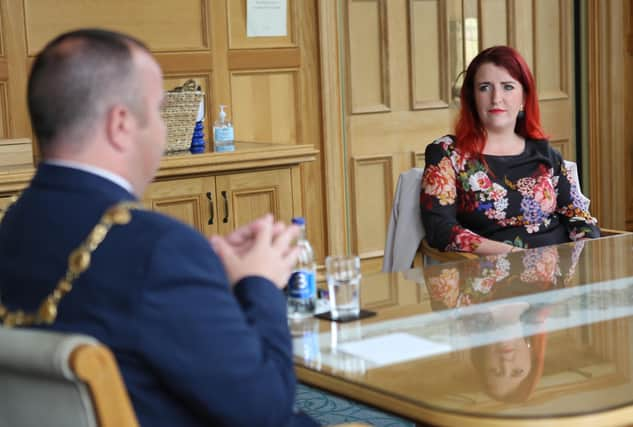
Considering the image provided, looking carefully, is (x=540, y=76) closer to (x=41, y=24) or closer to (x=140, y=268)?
(x=41, y=24)

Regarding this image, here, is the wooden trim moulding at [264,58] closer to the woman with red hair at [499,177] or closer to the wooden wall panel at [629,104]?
the woman with red hair at [499,177]

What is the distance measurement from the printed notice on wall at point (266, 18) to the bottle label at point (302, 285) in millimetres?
2930

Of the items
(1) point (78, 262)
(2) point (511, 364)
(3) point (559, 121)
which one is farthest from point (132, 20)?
(1) point (78, 262)

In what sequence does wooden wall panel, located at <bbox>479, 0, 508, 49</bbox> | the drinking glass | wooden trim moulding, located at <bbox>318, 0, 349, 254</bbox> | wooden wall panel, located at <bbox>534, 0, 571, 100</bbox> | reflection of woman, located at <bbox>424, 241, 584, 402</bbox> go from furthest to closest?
wooden wall panel, located at <bbox>534, 0, 571, 100</bbox>, wooden wall panel, located at <bbox>479, 0, 508, 49</bbox>, wooden trim moulding, located at <bbox>318, 0, 349, 254</bbox>, the drinking glass, reflection of woman, located at <bbox>424, 241, 584, 402</bbox>

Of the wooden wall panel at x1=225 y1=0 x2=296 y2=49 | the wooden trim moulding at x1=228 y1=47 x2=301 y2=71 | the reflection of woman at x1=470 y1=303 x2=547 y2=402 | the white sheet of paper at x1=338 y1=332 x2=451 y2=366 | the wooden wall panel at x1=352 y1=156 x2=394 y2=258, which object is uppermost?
the wooden wall panel at x1=225 y1=0 x2=296 y2=49

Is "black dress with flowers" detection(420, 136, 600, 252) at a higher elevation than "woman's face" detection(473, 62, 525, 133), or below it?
below

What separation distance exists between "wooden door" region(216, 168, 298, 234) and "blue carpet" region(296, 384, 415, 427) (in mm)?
803

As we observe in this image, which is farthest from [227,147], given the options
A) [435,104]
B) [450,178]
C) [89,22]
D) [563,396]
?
[563,396]

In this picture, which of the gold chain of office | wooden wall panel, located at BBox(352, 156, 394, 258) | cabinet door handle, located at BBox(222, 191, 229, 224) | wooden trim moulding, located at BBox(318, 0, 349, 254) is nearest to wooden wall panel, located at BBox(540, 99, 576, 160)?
wooden wall panel, located at BBox(352, 156, 394, 258)

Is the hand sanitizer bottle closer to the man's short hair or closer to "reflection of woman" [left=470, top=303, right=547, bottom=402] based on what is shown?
"reflection of woman" [left=470, top=303, right=547, bottom=402]

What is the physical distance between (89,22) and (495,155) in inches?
78.8

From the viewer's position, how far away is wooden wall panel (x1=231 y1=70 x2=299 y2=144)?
4.96m

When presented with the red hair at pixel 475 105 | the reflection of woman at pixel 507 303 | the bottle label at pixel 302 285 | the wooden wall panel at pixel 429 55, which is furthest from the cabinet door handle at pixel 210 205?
the bottle label at pixel 302 285

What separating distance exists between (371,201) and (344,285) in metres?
3.28
